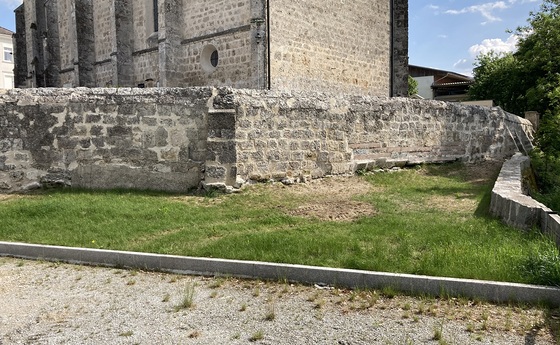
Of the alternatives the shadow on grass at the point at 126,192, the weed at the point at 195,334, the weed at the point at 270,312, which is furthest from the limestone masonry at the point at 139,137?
the weed at the point at 195,334

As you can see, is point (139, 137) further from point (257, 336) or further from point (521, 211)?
point (521, 211)

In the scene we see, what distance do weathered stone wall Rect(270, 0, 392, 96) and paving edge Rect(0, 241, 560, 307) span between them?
37.0 ft

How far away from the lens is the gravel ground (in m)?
3.32

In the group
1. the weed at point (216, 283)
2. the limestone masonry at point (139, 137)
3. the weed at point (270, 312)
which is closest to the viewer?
the weed at point (270, 312)

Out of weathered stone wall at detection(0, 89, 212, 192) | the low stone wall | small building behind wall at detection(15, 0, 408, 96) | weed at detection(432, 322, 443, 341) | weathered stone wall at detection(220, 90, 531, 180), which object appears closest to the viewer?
weed at detection(432, 322, 443, 341)

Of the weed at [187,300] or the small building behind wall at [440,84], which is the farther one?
the small building behind wall at [440,84]

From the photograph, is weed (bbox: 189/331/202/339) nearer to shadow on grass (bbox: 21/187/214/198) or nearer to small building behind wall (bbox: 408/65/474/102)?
A: shadow on grass (bbox: 21/187/214/198)

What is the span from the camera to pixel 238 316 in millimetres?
3740

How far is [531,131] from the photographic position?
1894 cm

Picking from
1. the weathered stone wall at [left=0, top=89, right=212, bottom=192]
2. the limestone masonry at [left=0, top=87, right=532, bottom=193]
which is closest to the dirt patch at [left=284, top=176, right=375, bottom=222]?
the limestone masonry at [left=0, top=87, right=532, bottom=193]

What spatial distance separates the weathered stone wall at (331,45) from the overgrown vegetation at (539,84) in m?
6.98

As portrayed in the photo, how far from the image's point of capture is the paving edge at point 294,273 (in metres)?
3.84

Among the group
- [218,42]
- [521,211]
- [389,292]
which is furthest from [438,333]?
→ [218,42]

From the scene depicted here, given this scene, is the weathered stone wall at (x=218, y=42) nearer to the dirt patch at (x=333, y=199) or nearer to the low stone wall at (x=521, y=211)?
the dirt patch at (x=333, y=199)
